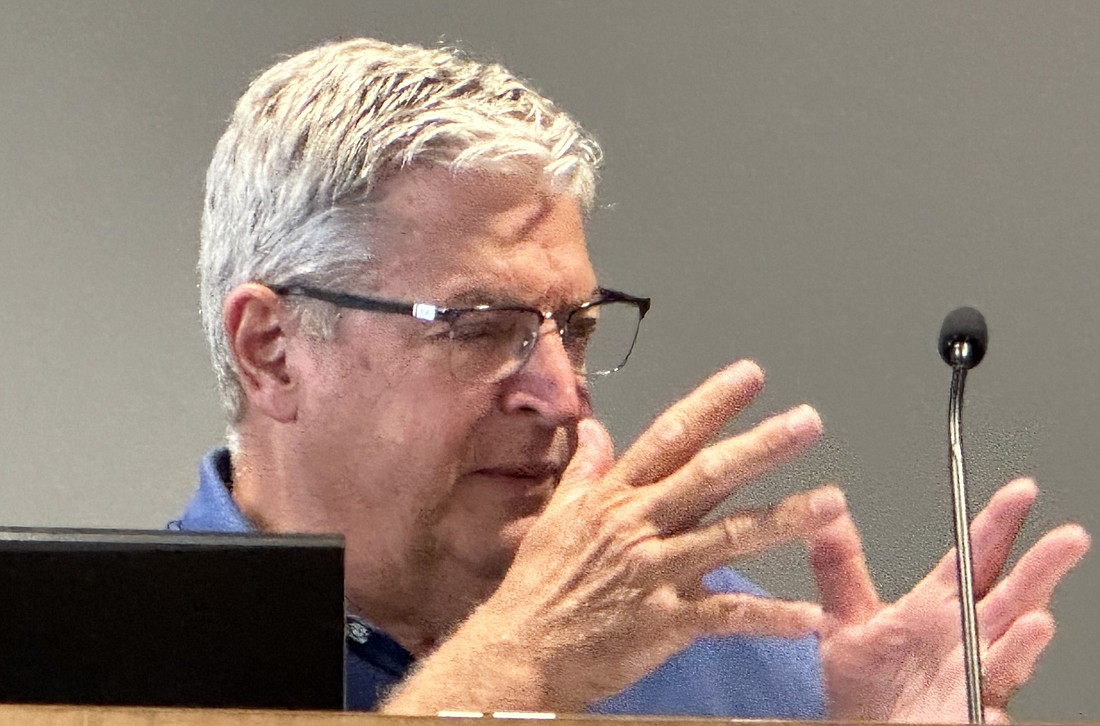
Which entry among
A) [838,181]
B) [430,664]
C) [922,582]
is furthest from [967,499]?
[430,664]

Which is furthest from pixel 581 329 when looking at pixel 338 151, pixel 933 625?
pixel 933 625

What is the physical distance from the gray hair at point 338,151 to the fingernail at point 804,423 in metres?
0.28

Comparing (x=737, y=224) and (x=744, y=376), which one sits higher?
(x=737, y=224)

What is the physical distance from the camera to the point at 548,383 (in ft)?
5.37

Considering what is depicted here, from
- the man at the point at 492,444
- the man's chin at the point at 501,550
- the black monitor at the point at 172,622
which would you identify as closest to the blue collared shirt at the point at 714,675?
the man at the point at 492,444

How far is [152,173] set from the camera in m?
1.69

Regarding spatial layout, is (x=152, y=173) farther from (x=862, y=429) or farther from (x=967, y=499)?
(x=967, y=499)

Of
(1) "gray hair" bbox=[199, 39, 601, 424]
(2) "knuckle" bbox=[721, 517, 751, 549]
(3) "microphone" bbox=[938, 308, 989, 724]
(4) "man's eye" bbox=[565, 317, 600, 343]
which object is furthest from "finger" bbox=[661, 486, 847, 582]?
(1) "gray hair" bbox=[199, 39, 601, 424]

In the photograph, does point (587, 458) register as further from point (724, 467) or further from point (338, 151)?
point (338, 151)

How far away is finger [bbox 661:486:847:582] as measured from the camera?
61.4 inches

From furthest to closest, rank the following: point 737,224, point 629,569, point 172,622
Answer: point 737,224
point 629,569
point 172,622

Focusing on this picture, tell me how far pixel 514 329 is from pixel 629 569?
25cm

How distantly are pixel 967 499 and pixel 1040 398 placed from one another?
12 centimetres

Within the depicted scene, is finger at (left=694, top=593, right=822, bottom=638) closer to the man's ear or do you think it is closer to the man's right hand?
the man's right hand
